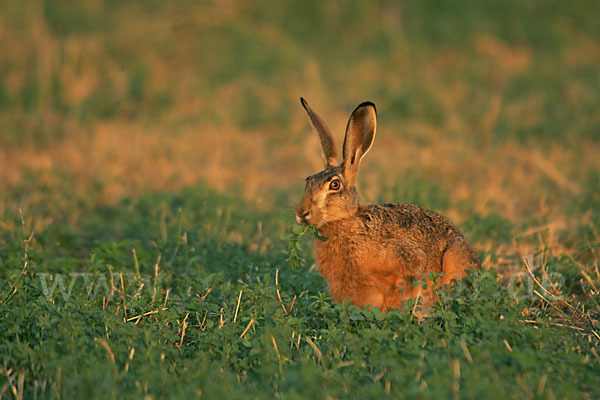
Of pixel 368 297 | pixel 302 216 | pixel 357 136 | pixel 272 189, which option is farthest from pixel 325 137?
pixel 272 189

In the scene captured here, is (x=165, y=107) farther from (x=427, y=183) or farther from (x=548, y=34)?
(x=548, y=34)

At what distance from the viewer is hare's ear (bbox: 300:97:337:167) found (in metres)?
4.71

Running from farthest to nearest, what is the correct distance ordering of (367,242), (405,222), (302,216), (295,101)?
1. (295,101)
2. (405,222)
3. (367,242)
4. (302,216)

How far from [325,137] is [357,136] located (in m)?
0.24

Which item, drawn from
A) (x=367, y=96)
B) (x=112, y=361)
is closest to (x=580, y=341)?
(x=112, y=361)

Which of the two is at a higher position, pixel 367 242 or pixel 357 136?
pixel 357 136

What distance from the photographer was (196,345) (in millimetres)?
4047

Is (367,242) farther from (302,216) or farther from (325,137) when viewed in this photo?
(325,137)

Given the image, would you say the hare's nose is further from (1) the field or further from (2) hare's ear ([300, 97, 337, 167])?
(2) hare's ear ([300, 97, 337, 167])

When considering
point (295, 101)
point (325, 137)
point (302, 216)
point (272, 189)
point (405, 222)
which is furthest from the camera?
point (295, 101)

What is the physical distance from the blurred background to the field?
0.13 feet

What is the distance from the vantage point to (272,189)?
7.79 m

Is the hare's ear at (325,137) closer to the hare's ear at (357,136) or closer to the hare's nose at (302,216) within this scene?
the hare's ear at (357,136)

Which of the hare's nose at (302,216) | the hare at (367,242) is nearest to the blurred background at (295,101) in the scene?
the hare at (367,242)
